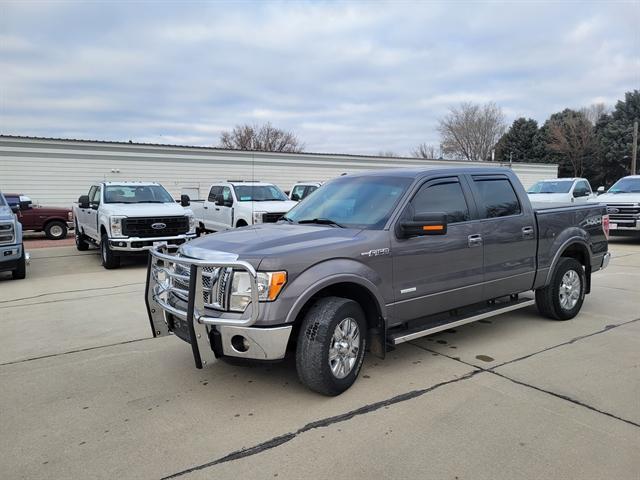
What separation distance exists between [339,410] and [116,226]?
8479 mm

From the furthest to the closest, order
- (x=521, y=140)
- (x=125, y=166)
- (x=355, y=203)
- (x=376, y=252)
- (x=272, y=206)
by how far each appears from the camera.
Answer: (x=521, y=140), (x=125, y=166), (x=272, y=206), (x=355, y=203), (x=376, y=252)

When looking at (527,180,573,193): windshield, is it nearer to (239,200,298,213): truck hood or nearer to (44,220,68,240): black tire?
(239,200,298,213): truck hood

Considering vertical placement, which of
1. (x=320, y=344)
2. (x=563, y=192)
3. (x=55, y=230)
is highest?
(x=563, y=192)

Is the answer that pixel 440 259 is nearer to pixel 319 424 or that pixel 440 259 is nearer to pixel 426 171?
pixel 426 171

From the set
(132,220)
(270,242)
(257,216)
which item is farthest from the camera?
(257,216)

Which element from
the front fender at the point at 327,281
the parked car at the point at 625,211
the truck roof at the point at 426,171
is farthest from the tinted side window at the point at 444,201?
the parked car at the point at 625,211

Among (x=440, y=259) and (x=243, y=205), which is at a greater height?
(x=243, y=205)

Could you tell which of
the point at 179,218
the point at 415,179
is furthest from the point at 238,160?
the point at 415,179

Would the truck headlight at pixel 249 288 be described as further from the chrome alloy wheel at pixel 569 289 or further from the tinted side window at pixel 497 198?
the chrome alloy wheel at pixel 569 289

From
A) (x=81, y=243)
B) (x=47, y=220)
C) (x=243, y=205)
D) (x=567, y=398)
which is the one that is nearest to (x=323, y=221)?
(x=567, y=398)

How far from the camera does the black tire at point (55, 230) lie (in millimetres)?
18234

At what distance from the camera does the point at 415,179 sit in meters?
4.85

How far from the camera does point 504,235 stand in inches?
212

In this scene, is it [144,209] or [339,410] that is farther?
[144,209]
